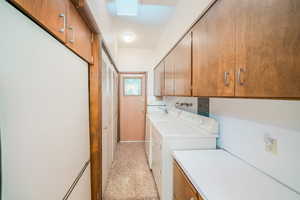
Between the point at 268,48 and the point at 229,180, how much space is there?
2.74 ft

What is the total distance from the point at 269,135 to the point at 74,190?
1.49 metres

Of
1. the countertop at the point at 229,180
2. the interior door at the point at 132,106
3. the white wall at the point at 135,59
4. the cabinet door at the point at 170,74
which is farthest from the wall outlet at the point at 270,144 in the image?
the white wall at the point at 135,59

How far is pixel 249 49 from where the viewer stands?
755 mm

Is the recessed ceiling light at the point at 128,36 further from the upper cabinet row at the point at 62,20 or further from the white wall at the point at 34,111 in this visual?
the white wall at the point at 34,111

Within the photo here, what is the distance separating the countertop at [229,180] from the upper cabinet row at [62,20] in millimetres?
1244

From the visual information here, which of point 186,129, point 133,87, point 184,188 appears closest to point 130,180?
point 186,129

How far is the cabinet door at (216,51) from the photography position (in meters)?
0.90

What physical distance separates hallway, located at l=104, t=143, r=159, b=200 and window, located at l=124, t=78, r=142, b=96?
5.80 ft

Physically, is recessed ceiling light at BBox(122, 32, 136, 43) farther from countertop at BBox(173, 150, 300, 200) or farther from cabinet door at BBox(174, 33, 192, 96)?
countertop at BBox(173, 150, 300, 200)

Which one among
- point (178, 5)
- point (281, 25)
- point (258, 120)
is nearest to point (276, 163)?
point (258, 120)

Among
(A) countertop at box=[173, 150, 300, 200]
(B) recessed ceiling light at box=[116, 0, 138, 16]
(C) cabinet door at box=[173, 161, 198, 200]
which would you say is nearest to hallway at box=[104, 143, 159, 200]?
(C) cabinet door at box=[173, 161, 198, 200]

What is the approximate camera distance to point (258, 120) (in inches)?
42.6

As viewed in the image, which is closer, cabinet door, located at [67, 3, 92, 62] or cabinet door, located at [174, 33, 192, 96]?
cabinet door, located at [67, 3, 92, 62]

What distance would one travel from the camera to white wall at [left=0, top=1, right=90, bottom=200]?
0.52m
